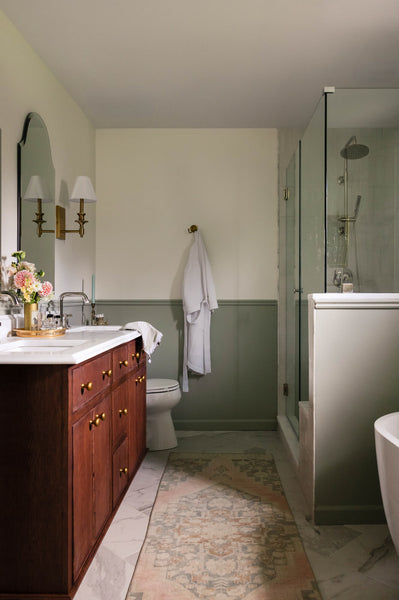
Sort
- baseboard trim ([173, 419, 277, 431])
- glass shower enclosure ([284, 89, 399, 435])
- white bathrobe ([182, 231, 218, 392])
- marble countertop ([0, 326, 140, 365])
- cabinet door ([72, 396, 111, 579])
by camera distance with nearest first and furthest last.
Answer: marble countertop ([0, 326, 140, 365])
cabinet door ([72, 396, 111, 579])
glass shower enclosure ([284, 89, 399, 435])
white bathrobe ([182, 231, 218, 392])
baseboard trim ([173, 419, 277, 431])

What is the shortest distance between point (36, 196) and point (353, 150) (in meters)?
1.64

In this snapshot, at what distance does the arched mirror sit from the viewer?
8.28ft

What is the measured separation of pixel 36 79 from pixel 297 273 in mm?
1886

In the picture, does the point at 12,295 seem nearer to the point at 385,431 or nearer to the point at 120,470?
the point at 120,470

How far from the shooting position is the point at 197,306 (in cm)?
376

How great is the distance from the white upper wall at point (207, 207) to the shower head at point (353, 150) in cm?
159

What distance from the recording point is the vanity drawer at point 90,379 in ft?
5.49

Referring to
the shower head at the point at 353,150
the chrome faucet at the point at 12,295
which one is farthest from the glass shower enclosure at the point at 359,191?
the chrome faucet at the point at 12,295

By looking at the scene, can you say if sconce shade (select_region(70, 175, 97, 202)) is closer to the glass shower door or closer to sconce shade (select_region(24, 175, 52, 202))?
sconce shade (select_region(24, 175, 52, 202))

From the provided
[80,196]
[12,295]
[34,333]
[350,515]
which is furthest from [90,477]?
[80,196]

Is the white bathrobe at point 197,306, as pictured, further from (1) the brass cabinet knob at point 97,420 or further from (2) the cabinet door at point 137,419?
(1) the brass cabinet knob at point 97,420

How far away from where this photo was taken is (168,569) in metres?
1.85

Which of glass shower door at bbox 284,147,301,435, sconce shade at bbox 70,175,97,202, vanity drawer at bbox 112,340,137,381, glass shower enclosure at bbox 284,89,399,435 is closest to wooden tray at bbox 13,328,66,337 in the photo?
vanity drawer at bbox 112,340,137,381

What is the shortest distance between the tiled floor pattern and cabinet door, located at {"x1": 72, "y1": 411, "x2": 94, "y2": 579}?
0.13 meters
